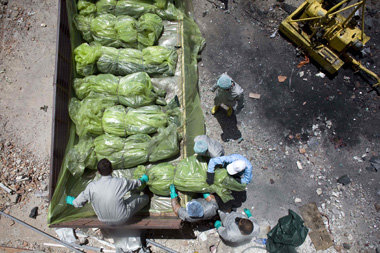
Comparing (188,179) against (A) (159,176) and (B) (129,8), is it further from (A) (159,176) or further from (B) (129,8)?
(B) (129,8)

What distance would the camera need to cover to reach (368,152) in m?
4.51

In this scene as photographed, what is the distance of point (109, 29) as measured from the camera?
14.5 ft

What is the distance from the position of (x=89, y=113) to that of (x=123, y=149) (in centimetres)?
83

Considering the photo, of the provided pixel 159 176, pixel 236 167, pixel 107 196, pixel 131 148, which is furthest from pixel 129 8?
pixel 236 167

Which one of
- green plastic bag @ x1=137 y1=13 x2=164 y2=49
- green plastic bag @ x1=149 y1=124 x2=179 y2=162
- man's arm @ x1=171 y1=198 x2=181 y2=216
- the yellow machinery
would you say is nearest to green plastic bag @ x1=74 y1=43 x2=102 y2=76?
green plastic bag @ x1=137 y1=13 x2=164 y2=49

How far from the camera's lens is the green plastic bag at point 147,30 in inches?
174

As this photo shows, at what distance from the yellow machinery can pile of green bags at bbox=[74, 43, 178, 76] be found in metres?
2.82

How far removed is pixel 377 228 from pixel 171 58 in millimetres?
4902

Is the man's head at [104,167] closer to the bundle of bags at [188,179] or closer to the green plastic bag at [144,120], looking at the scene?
the bundle of bags at [188,179]

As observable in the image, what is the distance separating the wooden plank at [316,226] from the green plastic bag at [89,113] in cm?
401

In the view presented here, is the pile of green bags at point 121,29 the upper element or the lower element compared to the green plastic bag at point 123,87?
upper

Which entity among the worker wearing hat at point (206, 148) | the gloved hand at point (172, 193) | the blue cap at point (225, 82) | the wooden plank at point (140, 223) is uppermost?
the blue cap at point (225, 82)

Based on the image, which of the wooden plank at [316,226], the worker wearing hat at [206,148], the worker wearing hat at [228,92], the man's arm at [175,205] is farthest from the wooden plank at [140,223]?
the wooden plank at [316,226]

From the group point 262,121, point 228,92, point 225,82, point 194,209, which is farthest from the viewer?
point 262,121
